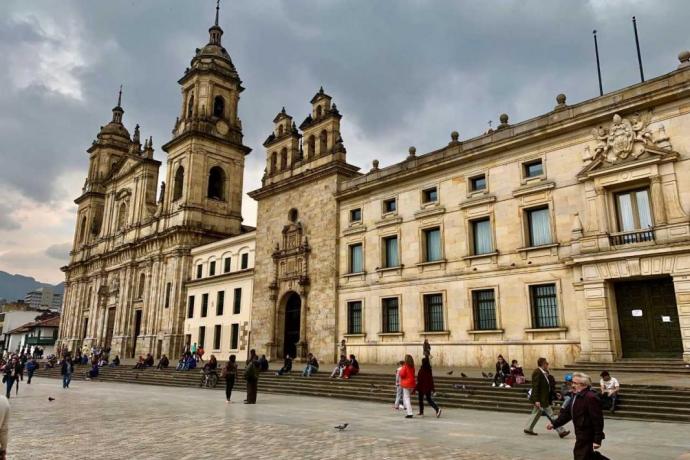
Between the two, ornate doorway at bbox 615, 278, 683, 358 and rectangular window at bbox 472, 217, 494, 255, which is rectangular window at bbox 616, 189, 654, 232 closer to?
ornate doorway at bbox 615, 278, 683, 358

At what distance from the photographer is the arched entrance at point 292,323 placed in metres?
34.2

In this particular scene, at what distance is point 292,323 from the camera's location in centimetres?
3462

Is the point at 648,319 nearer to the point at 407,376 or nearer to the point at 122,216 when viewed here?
the point at 407,376

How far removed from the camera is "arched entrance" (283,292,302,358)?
3419cm

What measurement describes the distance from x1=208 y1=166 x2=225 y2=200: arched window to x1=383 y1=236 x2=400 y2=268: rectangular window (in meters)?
30.0

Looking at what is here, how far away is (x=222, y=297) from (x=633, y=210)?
3271cm

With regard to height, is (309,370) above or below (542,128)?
below

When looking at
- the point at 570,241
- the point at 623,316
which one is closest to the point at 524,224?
the point at 570,241

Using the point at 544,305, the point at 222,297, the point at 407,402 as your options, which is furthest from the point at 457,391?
the point at 222,297

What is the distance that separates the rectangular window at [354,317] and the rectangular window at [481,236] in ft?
27.2

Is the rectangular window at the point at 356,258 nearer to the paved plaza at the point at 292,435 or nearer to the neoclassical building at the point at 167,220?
the paved plaza at the point at 292,435

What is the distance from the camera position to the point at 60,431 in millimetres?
11992

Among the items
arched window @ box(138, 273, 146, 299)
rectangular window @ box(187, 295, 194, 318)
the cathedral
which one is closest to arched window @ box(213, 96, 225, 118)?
the cathedral

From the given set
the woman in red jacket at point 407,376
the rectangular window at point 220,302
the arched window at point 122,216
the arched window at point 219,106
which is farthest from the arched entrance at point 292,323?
the arched window at point 122,216
